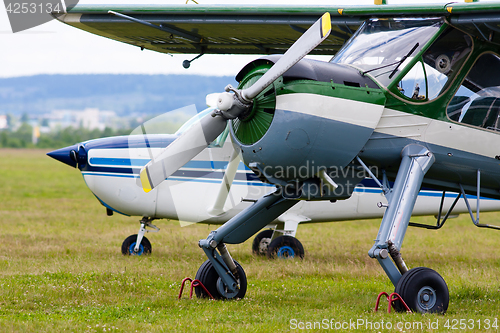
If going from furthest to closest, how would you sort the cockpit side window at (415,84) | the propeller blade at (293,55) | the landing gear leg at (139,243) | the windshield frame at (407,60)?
the landing gear leg at (139,243)
the cockpit side window at (415,84)
the windshield frame at (407,60)
the propeller blade at (293,55)

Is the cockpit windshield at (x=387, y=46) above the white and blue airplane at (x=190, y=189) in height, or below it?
above

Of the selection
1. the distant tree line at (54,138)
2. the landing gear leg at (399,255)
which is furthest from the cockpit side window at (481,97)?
the distant tree line at (54,138)

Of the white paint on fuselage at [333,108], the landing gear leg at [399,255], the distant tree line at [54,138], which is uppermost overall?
the distant tree line at [54,138]

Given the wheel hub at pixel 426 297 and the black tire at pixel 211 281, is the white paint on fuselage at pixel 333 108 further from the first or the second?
the black tire at pixel 211 281

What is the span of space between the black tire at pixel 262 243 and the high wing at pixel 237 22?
3.50 m

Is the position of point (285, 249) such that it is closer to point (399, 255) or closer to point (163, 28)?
point (163, 28)

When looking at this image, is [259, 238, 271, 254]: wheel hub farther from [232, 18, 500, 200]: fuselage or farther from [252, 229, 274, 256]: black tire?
[232, 18, 500, 200]: fuselage

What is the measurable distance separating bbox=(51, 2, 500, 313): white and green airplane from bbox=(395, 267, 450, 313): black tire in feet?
0.04

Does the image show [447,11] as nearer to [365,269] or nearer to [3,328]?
[365,269]

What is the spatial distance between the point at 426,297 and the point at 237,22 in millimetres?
4020

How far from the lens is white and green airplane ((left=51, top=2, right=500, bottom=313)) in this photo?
5.66 metres

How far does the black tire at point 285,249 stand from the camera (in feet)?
33.9

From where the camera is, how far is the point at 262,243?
36.5ft

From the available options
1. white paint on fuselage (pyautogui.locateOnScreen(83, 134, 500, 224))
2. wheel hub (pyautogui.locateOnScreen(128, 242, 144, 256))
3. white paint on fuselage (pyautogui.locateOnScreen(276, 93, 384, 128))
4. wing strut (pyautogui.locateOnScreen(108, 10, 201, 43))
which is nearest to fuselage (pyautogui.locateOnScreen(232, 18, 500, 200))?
white paint on fuselage (pyautogui.locateOnScreen(276, 93, 384, 128))
